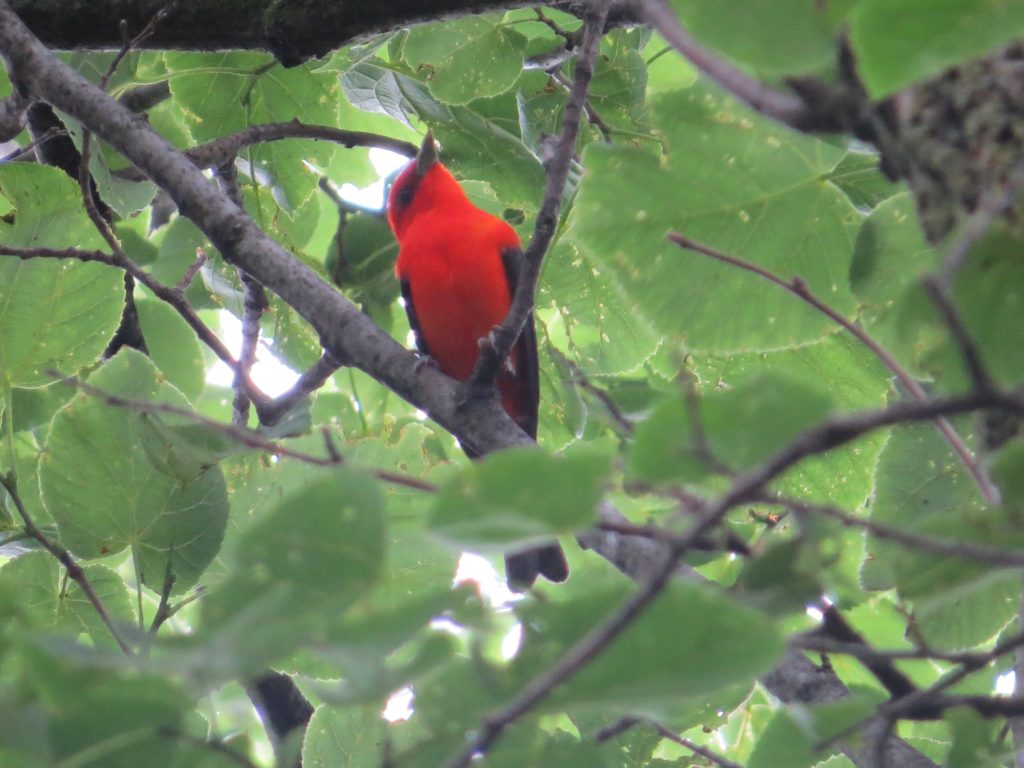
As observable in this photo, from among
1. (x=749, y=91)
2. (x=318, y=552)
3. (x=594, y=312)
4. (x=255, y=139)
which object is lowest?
(x=318, y=552)

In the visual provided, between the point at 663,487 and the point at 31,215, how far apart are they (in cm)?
250

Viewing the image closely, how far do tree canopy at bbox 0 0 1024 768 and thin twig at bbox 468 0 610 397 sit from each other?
11 mm

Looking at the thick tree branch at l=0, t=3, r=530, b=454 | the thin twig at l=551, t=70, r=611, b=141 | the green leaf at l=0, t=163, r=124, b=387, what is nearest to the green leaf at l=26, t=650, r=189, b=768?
the thick tree branch at l=0, t=3, r=530, b=454

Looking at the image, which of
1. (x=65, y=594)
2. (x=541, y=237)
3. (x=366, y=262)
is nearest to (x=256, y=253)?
(x=541, y=237)

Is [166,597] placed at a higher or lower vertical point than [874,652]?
higher

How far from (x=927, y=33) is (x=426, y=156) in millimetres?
4221

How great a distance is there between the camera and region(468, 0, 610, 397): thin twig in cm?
217

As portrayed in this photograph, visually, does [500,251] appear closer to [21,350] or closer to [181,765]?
[21,350]

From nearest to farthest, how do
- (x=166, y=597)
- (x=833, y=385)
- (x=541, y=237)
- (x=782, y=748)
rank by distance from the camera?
(x=782, y=748)
(x=541, y=237)
(x=166, y=597)
(x=833, y=385)

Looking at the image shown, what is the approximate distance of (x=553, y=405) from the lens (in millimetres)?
3975

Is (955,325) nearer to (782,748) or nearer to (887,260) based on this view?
(887,260)

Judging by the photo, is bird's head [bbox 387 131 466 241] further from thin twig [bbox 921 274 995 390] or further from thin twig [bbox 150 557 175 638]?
thin twig [bbox 921 274 995 390]

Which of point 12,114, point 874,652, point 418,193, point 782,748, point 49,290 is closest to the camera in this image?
point 874,652

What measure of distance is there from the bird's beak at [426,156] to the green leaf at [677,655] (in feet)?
13.1
